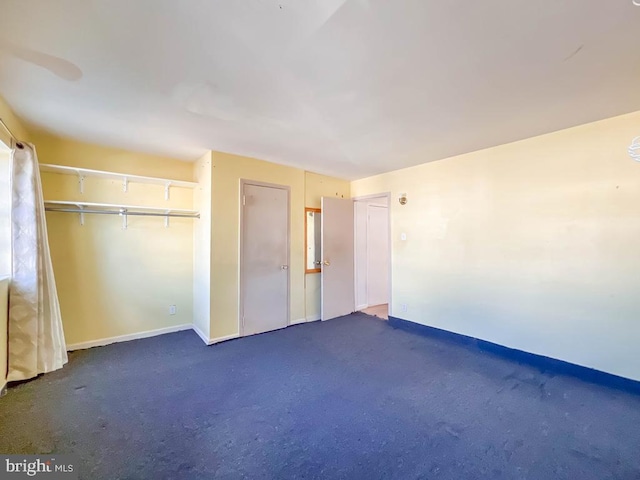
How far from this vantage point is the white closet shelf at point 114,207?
118 inches

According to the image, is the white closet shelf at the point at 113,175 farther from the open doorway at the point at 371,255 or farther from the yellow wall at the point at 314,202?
the open doorway at the point at 371,255

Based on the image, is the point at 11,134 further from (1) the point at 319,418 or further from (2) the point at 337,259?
(2) the point at 337,259

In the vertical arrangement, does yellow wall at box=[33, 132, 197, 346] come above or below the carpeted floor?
above

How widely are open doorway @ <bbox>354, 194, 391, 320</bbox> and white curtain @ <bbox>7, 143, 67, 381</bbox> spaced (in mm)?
4101

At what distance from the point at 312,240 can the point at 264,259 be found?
102 cm

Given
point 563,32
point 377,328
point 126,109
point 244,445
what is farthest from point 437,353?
point 126,109

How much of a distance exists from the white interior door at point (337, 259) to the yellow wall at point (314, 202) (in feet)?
0.52

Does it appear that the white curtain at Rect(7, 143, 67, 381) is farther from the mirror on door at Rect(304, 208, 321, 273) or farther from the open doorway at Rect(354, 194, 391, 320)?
the open doorway at Rect(354, 194, 391, 320)

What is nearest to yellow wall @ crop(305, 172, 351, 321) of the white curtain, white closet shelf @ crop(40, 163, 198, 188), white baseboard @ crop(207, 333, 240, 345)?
white baseboard @ crop(207, 333, 240, 345)

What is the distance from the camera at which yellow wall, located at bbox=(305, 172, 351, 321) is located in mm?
4430

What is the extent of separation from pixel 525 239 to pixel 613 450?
1905mm

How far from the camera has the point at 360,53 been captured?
1643 millimetres

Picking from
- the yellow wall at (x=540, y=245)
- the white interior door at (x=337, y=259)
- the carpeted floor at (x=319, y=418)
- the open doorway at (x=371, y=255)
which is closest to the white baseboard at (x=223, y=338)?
the carpeted floor at (x=319, y=418)

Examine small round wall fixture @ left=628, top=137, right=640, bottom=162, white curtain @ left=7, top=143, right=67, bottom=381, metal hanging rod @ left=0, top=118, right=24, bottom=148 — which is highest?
metal hanging rod @ left=0, top=118, right=24, bottom=148
